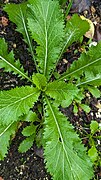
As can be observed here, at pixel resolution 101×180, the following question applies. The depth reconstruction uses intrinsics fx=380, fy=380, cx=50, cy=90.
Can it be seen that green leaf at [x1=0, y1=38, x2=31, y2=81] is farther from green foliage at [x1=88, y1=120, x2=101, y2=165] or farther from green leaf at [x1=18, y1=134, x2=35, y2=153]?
green foliage at [x1=88, y1=120, x2=101, y2=165]

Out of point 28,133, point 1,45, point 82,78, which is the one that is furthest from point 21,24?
point 28,133

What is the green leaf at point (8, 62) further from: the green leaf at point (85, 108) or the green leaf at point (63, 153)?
the green leaf at point (85, 108)

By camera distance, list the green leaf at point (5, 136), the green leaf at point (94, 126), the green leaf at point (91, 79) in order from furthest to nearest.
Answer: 1. the green leaf at point (94, 126)
2. the green leaf at point (91, 79)
3. the green leaf at point (5, 136)

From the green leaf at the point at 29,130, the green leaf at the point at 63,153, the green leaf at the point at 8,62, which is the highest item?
the green leaf at the point at 8,62

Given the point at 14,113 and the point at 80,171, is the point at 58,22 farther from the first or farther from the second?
the point at 80,171

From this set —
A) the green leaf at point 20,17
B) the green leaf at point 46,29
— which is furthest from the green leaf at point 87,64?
the green leaf at point 20,17

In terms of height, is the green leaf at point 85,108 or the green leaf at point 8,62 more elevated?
the green leaf at point 8,62

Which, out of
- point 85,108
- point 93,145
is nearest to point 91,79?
point 85,108
